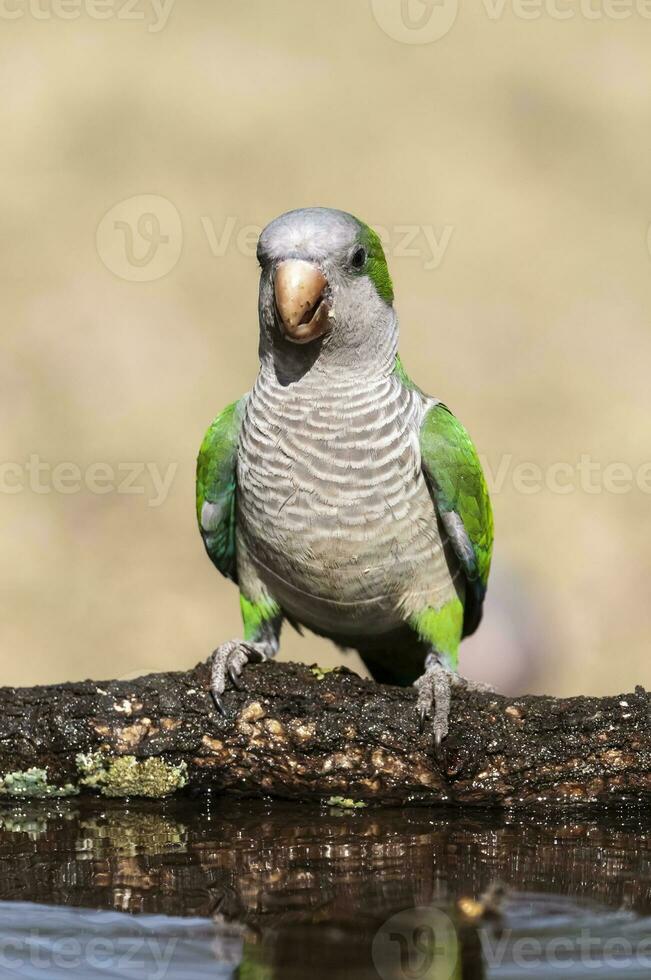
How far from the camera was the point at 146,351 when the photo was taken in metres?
12.1

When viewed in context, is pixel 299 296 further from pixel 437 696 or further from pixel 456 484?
pixel 437 696

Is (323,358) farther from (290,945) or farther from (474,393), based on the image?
(474,393)

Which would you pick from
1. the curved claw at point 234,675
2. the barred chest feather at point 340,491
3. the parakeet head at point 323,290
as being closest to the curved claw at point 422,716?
the curved claw at point 234,675

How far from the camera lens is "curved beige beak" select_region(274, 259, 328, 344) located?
4812mm

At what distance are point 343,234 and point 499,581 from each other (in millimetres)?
5505

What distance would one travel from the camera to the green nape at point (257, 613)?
5.79 metres

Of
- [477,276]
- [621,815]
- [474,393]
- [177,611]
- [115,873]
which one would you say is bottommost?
[115,873]

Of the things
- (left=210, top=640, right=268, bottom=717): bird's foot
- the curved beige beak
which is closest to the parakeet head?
the curved beige beak

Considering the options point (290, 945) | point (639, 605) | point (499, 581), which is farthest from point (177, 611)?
point (290, 945)

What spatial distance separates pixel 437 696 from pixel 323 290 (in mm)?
1622

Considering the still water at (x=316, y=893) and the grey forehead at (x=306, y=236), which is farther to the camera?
the grey forehead at (x=306, y=236)

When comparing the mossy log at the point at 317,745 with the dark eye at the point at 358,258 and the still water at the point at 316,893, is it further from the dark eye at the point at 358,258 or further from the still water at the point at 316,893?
the dark eye at the point at 358,258

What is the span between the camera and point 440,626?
5.59m

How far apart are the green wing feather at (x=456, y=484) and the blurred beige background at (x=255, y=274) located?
143 inches
